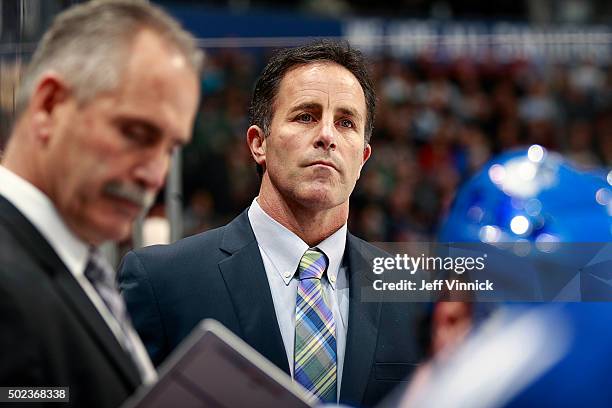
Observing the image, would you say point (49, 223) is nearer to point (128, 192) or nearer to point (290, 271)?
point (128, 192)

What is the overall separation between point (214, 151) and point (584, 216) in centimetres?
194

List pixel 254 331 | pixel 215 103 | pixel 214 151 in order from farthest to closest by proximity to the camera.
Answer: pixel 214 151
pixel 215 103
pixel 254 331

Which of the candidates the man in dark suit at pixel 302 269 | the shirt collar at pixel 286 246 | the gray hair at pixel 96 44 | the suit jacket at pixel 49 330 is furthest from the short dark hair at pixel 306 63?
the suit jacket at pixel 49 330

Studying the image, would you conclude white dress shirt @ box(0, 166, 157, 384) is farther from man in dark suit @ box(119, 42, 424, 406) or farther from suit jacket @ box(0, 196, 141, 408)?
man in dark suit @ box(119, 42, 424, 406)

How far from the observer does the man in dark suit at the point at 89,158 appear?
2.68 feet

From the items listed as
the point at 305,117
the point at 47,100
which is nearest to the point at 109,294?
the point at 47,100

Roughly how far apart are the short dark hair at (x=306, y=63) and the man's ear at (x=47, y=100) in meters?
0.51

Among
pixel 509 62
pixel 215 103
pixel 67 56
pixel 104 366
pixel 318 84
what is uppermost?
pixel 509 62

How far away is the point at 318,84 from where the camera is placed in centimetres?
127

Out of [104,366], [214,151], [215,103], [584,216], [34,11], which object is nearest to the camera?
[104,366]

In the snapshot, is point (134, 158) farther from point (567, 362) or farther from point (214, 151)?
point (214, 151)

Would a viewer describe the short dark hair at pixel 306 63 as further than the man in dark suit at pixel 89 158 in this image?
Yes

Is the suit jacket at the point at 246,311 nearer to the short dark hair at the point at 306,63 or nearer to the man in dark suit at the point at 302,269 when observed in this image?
the man in dark suit at the point at 302,269

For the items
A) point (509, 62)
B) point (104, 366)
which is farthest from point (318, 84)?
point (509, 62)
